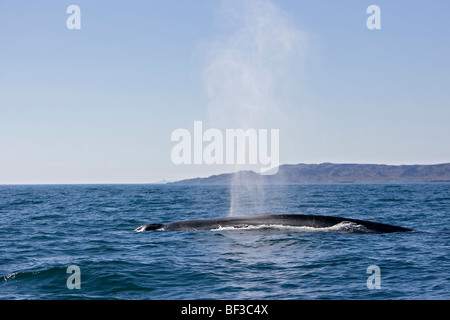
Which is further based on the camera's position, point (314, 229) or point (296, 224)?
point (296, 224)

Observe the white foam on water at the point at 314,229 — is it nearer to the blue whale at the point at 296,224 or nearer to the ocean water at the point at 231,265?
the blue whale at the point at 296,224

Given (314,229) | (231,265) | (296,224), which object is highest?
(296,224)

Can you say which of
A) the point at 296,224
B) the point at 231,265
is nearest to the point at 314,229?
the point at 296,224

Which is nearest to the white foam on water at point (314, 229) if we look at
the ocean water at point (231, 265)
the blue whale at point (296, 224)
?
the blue whale at point (296, 224)

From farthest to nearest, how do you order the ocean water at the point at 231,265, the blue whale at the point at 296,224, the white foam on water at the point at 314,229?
1. the blue whale at the point at 296,224
2. the white foam on water at the point at 314,229
3. the ocean water at the point at 231,265

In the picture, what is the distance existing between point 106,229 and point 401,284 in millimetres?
18863

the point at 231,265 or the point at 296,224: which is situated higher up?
the point at 296,224

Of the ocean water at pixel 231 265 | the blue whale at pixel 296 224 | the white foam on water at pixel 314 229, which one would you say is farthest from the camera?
the blue whale at pixel 296 224

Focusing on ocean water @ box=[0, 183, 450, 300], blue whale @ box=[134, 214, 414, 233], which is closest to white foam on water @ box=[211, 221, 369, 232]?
blue whale @ box=[134, 214, 414, 233]

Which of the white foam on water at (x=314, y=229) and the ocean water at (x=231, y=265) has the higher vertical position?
the white foam on water at (x=314, y=229)

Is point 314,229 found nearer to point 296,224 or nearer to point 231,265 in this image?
point 296,224

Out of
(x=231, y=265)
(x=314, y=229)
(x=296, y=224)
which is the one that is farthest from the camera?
(x=296, y=224)

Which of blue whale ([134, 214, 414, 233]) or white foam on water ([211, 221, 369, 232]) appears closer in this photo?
white foam on water ([211, 221, 369, 232])

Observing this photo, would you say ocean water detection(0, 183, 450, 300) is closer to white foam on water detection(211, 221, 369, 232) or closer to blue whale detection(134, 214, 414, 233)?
white foam on water detection(211, 221, 369, 232)
